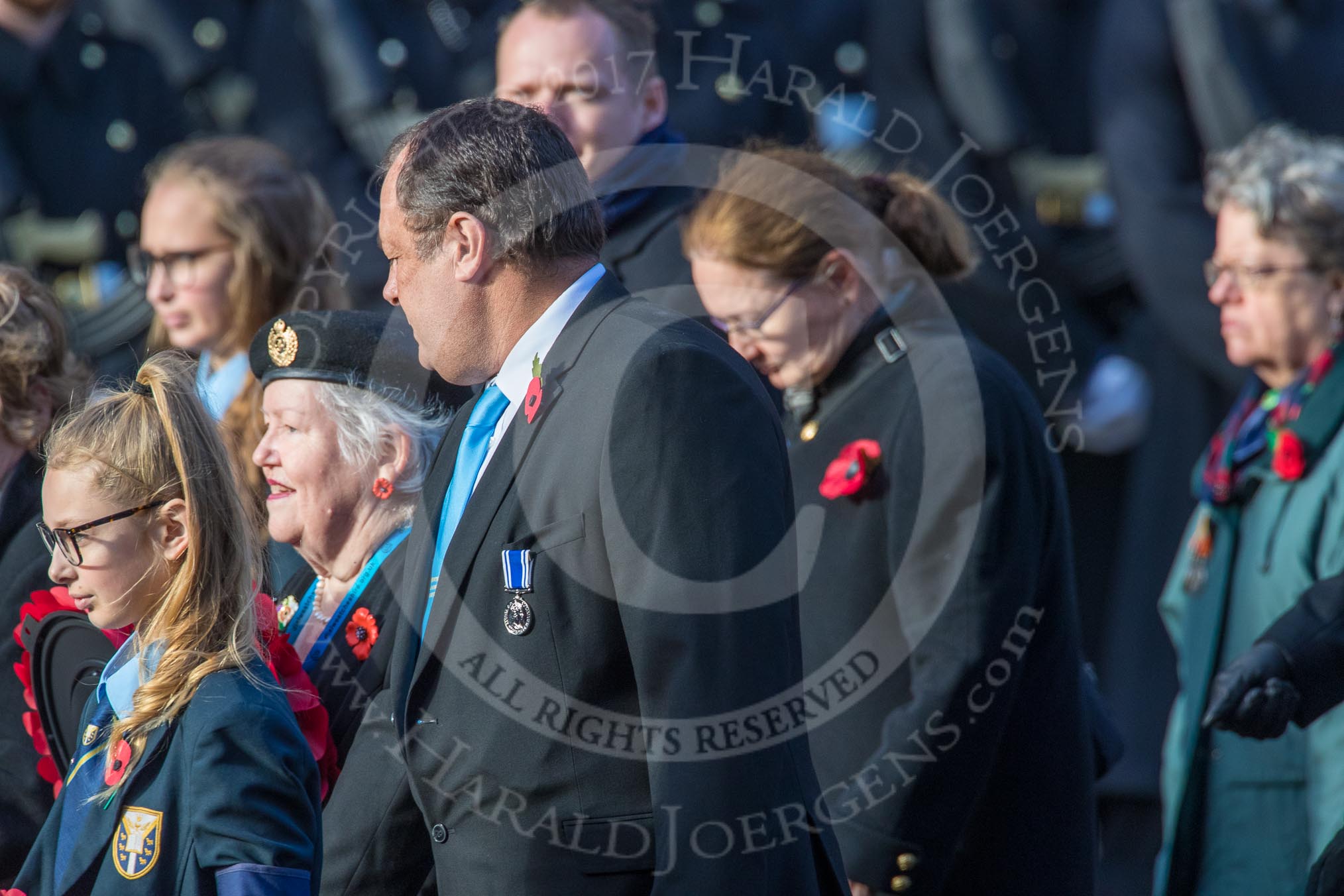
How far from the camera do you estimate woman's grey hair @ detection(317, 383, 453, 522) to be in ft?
8.80

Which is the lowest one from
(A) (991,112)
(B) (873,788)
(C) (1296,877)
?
(C) (1296,877)

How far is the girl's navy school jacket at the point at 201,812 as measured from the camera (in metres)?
2.00

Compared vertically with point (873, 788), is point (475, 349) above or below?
above

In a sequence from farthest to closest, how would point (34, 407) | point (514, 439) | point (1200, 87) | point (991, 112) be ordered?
point (991, 112) < point (1200, 87) < point (34, 407) < point (514, 439)

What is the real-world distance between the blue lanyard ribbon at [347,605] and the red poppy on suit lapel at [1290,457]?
1.71m

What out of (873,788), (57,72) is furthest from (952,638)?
(57,72)

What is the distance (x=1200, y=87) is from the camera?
5.58 metres

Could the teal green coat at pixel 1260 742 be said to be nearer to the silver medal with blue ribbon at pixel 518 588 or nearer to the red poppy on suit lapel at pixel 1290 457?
the red poppy on suit lapel at pixel 1290 457

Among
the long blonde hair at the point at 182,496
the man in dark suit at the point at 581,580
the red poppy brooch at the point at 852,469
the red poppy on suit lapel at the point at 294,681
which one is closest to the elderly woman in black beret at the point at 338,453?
the red poppy on suit lapel at the point at 294,681

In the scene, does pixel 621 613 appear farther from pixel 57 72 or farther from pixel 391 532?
pixel 57 72

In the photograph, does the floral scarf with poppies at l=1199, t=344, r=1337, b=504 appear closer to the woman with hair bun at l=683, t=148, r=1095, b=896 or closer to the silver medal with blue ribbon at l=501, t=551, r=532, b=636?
the woman with hair bun at l=683, t=148, r=1095, b=896

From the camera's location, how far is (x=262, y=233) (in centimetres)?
354

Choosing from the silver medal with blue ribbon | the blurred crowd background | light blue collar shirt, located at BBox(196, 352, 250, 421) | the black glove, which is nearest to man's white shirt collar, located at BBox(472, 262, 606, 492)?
the silver medal with blue ribbon

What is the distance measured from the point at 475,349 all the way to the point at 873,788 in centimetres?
98
